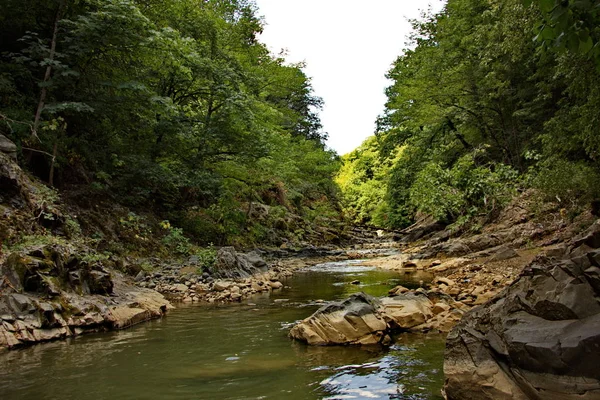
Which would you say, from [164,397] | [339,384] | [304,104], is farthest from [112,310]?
[304,104]

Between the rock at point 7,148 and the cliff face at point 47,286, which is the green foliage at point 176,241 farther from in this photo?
the rock at point 7,148

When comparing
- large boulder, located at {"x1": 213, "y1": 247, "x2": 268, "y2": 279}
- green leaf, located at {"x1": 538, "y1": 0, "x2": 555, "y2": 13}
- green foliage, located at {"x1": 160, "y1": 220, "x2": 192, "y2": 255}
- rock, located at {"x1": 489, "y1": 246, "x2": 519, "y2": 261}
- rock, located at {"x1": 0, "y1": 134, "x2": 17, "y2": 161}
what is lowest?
rock, located at {"x1": 489, "y1": 246, "x2": 519, "y2": 261}

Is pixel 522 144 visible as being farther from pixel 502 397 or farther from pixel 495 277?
pixel 502 397

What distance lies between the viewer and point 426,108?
68.3ft

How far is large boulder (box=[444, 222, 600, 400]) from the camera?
131 inches

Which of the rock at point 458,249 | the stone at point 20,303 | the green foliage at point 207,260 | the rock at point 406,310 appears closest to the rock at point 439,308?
the rock at point 406,310

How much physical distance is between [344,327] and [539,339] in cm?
317

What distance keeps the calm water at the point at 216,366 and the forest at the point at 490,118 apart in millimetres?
→ 6818

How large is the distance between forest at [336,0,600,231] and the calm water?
6.82 m

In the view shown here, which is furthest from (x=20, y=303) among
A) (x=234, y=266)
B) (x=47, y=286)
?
(x=234, y=266)

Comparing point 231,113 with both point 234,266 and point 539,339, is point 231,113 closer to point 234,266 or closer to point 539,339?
point 234,266

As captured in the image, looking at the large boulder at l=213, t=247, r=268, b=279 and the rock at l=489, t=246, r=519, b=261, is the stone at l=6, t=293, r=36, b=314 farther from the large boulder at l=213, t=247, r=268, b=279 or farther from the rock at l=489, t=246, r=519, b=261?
the rock at l=489, t=246, r=519, b=261

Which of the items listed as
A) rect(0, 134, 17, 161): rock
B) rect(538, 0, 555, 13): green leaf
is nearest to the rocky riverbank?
rect(0, 134, 17, 161): rock

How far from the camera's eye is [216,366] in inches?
211
